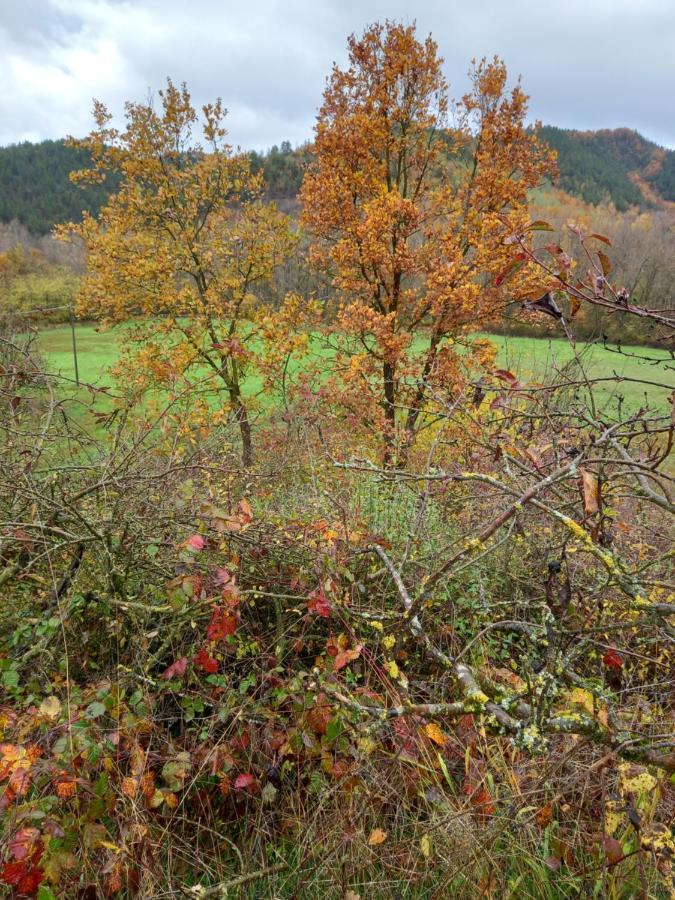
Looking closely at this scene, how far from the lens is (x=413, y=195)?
8.68m

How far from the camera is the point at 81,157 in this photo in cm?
9031

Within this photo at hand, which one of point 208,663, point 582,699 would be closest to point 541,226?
point 582,699

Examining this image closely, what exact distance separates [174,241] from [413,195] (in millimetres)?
5127

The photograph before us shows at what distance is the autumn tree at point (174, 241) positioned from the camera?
926cm

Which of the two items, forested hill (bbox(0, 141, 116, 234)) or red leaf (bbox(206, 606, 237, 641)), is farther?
forested hill (bbox(0, 141, 116, 234))

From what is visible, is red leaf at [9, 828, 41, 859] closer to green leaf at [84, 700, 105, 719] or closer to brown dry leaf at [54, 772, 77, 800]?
brown dry leaf at [54, 772, 77, 800]

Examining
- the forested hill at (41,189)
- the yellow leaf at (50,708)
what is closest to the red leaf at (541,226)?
the yellow leaf at (50,708)

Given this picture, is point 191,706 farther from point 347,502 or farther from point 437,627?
point 347,502

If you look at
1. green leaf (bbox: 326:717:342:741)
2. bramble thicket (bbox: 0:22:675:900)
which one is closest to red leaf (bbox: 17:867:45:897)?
bramble thicket (bbox: 0:22:675:900)

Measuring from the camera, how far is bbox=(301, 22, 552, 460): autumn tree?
7.65 m

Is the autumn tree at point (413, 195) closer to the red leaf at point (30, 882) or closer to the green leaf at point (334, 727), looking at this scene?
the green leaf at point (334, 727)

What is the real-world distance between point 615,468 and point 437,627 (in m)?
1.33

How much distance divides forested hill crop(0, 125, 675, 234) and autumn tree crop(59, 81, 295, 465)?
188 ft

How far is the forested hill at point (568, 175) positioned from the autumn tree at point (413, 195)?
59.1m
